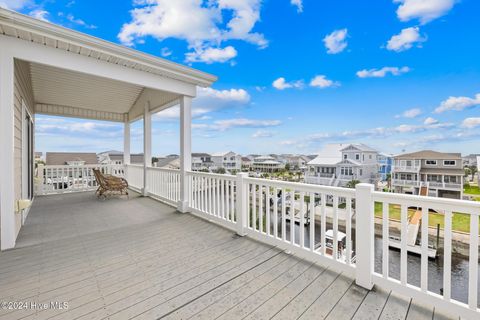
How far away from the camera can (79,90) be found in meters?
6.01

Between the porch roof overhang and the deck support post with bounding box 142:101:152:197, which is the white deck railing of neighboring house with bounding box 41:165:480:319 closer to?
the porch roof overhang

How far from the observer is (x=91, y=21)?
541cm

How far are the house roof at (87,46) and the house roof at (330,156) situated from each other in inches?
192

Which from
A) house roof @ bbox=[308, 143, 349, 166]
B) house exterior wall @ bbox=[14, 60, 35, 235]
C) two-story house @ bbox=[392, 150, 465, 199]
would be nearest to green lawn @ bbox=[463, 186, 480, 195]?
two-story house @ bbox=[392, 150, 465, 199]

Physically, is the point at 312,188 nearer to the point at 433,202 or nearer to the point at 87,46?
the point at 433,202

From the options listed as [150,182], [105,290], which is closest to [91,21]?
[150,182]

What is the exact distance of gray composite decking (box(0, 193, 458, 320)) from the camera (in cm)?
169

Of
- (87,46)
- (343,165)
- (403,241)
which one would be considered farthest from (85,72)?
(343,165)

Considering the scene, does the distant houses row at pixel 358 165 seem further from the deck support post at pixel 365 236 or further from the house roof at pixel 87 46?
the house roof at pixel 87 46

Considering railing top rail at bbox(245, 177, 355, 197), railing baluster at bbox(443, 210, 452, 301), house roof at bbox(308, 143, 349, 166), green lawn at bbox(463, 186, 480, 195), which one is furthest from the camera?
house roof at bbox(308, 143, 349, 166)

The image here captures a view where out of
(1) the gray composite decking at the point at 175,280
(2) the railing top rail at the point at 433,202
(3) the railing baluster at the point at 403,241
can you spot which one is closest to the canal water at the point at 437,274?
(1) the gray composite decking at the point at 175,280

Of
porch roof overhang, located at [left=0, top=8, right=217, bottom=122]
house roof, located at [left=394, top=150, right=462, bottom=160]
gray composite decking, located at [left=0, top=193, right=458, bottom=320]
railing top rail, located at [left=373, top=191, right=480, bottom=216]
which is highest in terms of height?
porch roof overhang, located at [left=0, top=8, right=217, bottom=122]

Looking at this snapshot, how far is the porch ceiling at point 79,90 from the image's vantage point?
5.09 metres

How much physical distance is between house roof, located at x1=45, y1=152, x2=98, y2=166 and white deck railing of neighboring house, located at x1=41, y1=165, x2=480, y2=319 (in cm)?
698
